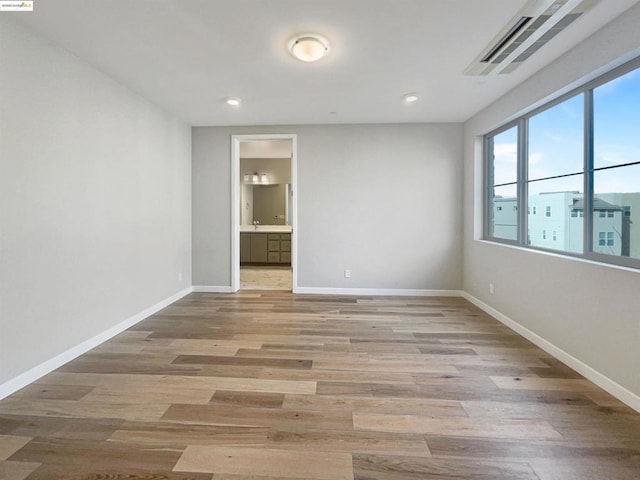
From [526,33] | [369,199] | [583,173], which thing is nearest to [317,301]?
[369,199]

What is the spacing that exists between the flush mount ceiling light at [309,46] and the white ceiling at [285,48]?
68mm

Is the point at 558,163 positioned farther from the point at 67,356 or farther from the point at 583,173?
the point at 67,356

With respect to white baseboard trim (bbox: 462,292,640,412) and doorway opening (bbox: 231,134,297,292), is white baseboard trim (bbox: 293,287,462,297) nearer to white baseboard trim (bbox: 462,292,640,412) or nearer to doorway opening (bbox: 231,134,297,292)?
doorway opening (bbox: 231,134,297,292)

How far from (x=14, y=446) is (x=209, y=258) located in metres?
3.38

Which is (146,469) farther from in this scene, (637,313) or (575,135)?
(575,135)

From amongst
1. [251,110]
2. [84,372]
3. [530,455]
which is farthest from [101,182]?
[530,455]

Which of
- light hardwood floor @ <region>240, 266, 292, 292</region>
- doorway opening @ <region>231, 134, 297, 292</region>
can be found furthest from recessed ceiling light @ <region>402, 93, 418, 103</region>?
light hardwood floor @ <region>240, 266, 292, 292</region>

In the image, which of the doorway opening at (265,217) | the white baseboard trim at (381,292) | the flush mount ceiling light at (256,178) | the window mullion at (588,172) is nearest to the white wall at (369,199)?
the white baseboard trim at (381,292)

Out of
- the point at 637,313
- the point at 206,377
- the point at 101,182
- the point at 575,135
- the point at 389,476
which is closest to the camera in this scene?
the point at 389,476

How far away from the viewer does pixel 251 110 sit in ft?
13.2

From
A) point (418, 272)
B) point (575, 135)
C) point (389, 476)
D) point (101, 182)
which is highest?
point (575, 135)

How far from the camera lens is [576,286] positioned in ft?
8.11

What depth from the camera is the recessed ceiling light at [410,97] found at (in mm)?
3533

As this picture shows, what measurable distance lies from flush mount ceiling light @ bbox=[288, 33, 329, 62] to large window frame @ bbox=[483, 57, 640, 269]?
2071 mm
